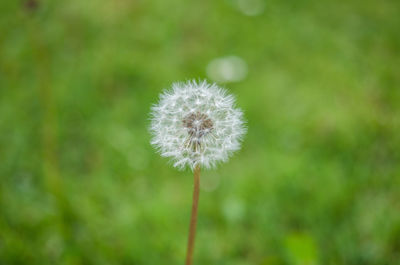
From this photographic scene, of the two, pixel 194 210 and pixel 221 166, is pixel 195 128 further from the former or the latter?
pixel 221 166

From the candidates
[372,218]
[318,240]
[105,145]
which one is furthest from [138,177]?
[372,218]

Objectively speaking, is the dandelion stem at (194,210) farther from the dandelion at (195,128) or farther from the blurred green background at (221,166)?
the blurred green background at (221,166)

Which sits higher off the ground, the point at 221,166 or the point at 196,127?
the point at 221,166

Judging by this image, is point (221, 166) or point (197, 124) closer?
point (197, 124)

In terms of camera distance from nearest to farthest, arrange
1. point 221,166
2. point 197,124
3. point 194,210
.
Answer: point 194,210 → point 197,124 → point 221,166

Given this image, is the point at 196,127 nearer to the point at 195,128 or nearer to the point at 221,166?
the point at 195,128

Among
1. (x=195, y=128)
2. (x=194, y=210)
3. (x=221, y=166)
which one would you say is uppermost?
(x=221, y=166)

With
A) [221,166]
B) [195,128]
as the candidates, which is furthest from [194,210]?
[221,166]

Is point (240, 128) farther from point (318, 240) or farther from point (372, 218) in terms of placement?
point (372, 218)

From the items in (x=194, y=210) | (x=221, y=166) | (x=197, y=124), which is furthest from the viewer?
(x=221, y=166)
